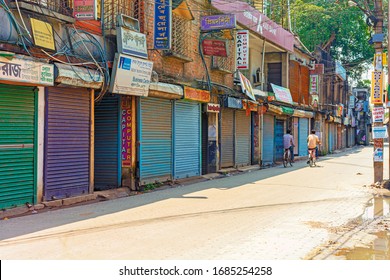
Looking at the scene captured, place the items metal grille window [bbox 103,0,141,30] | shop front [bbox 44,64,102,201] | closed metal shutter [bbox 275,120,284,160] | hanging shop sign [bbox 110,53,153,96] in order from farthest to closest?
closed metal shutter [bbox 275,120,284,160], metal grille window [bbox 103,0,141,30], hanging shop sign [bbox 110,53,153,96], shop front [bbox 44,64,102,201]

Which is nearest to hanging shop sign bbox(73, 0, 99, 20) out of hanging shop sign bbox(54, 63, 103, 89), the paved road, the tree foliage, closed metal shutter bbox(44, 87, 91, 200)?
hanging shop sign bbox(54, 63, 103, 89)

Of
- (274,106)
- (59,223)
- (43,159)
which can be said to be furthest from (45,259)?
(274,106)

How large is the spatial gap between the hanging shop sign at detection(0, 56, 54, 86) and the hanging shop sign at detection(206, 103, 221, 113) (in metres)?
8.20

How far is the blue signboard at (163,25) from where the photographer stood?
1285cm

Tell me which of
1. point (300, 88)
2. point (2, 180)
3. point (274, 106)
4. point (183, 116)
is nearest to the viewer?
point (2, 180)

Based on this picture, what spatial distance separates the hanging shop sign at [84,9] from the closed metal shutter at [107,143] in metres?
3.14

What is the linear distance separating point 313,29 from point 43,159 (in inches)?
1449

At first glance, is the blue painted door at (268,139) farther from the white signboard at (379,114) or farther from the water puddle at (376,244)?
the water puddle at (376,244)

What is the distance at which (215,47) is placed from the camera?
649 inches

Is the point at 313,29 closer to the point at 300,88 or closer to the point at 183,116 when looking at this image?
the point at 300,88

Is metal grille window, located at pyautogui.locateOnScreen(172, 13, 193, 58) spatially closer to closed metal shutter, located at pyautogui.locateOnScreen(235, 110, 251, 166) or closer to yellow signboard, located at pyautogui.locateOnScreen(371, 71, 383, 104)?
closed metal shutter, located at pyautogui.locateOnScreen(235, 110, 251, 166)

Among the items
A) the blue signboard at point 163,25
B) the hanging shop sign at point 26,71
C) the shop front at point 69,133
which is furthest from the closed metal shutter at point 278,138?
the hanging shop sign at point 26,71

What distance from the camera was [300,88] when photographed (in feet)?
99.2

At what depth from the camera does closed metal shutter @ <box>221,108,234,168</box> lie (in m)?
18.7
